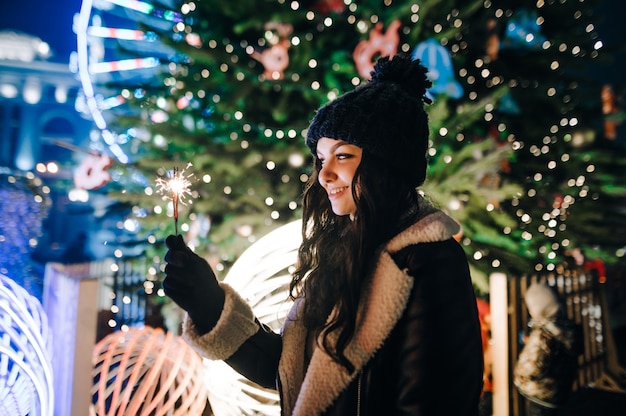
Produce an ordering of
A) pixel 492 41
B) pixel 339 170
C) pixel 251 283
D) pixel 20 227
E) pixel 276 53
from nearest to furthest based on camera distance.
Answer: pixel 339 170, pixel 20 227, pixel 251 283, pixel 276 53, pixel 492 41

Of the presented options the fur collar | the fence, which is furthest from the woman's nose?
the fence

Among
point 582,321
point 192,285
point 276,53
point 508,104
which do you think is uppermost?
point 276,53

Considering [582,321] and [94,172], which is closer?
[94,172]

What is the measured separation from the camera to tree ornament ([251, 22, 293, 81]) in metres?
4.38

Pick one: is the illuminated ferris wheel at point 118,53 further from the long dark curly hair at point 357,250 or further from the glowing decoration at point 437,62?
the long dark curly hair at point 357,250

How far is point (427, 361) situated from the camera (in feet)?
3.76

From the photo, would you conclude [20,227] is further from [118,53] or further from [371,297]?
[118,53]

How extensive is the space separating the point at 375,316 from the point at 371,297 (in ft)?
0.22

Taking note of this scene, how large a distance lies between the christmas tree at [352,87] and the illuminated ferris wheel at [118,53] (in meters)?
0.06

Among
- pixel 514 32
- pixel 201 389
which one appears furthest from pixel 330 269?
pixel 514 32

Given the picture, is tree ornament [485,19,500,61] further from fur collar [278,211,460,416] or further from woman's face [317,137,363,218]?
fur collar [278,211,460,416]

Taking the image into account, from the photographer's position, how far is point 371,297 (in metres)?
1.30

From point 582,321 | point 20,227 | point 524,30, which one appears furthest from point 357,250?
point 582,321

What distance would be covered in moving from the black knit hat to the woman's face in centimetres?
4
